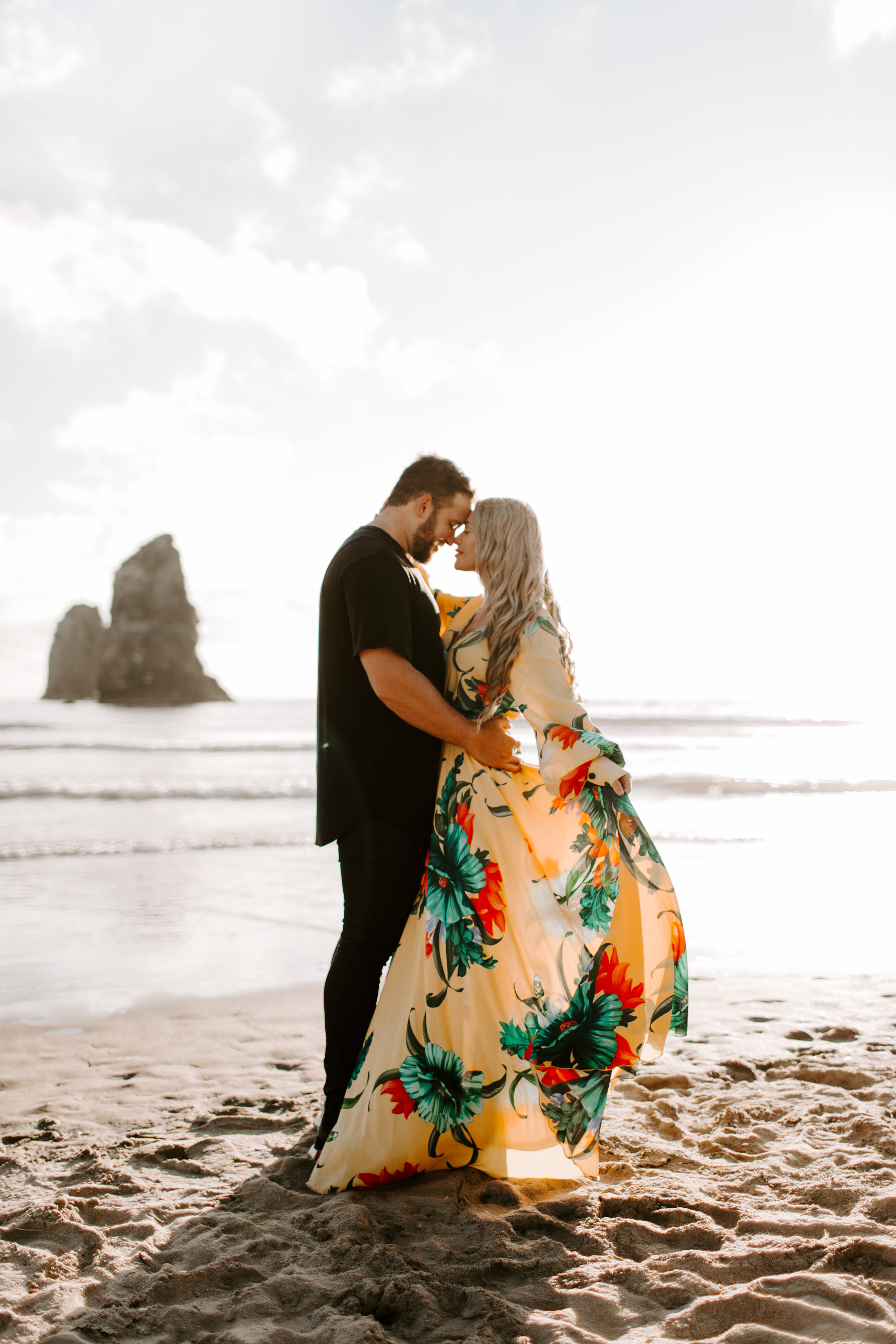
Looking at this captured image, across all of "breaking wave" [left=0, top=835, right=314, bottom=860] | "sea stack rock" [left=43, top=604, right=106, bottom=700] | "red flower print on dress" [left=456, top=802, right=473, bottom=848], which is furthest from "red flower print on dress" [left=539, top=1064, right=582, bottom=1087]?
"sea stack rock" [left=43, top=604, right=106, bottom=700]

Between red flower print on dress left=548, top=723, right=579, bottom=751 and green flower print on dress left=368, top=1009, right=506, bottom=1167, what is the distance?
879 millimetres

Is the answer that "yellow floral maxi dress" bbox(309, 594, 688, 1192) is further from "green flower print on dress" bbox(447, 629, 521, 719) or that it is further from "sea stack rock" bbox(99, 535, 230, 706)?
"sea stack rock" bbox(99, 535, 230, 706)

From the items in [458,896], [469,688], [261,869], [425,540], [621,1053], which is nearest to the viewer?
[621,1053]

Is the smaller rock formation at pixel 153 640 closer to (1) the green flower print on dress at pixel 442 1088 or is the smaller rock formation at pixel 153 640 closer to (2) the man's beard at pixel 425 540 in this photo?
(2) the man's beard at pixel 425 540

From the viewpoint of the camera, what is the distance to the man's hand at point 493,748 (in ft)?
8.24

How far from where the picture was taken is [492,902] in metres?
2.51

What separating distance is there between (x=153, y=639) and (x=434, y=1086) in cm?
4743

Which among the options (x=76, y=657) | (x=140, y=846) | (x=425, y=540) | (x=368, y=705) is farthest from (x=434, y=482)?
(x=76, y=657)

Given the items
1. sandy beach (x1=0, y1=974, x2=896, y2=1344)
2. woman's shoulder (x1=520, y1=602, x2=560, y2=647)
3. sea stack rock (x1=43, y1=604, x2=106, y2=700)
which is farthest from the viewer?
sea stack rock (x1=43, y1=604, x2=106, y2=700)

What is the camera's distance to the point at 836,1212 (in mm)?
2254

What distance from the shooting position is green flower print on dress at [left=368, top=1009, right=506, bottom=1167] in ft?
7.98

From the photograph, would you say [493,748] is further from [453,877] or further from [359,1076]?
[359,1076]

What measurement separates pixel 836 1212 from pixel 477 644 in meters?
1.80

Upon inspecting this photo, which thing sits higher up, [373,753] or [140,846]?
[373,753]
